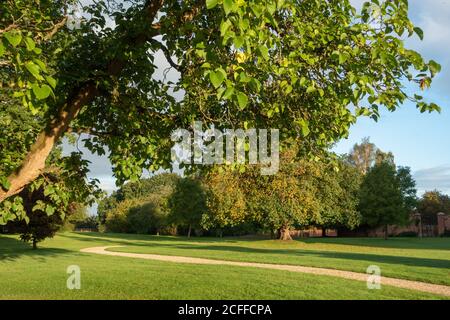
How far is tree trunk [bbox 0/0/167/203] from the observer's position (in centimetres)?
723

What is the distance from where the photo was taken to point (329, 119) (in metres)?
7.67

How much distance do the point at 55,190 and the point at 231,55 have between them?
4.42 meters

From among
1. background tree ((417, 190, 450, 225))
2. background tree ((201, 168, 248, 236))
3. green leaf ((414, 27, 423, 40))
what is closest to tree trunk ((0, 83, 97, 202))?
green leaf ((414, 27, 423, 40))

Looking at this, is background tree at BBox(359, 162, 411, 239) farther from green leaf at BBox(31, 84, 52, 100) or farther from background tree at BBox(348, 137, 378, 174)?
green leaf at BBox(31, 84, 52, 100)

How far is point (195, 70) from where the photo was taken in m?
7.06

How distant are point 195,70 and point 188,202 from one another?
6497 cm

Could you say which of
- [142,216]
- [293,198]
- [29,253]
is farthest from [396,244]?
[142,216]

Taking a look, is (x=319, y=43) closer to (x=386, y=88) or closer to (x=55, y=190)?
(x=386, y=88)

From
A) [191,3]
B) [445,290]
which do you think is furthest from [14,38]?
[445,290]

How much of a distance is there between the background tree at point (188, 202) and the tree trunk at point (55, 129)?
63108mm

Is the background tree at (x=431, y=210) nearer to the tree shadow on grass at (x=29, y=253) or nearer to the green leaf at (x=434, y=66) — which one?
the tree shadow on grass at (x=29, y=253)

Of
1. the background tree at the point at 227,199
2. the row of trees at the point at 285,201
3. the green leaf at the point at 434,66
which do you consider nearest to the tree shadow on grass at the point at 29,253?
the row of trees at the point at 285,201

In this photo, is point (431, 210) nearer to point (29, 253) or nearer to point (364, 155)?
point (364, 155)

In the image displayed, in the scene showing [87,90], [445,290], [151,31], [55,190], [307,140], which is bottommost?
[445,290]
